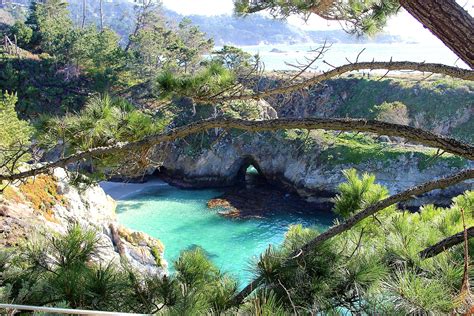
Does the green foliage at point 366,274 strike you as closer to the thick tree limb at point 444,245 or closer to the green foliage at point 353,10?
the thick tree limb at point 444,245

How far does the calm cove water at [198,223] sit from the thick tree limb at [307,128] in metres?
9.68

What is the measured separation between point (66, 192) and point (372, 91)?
22.9 m

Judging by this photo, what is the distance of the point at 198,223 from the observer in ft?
50.2

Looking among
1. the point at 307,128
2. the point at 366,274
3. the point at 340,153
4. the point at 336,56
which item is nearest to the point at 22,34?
the point at 336,56

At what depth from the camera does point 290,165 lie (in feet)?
63.3

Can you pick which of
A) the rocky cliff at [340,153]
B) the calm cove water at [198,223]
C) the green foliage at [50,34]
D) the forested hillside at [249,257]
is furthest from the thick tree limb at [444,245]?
the green foliage at [50,34]

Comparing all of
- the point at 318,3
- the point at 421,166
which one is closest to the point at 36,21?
the point at 421,166

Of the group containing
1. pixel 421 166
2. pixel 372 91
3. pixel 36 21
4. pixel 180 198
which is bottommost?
pixel 180 198

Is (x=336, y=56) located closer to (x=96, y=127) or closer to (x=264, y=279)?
(x=96, y=127)

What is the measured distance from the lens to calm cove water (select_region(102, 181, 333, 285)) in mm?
13281

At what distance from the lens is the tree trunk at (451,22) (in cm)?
202

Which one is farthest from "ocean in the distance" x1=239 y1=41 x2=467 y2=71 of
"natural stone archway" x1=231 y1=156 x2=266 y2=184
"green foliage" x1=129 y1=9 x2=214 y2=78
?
"natural stone archway" x1=231 y1=156 x2=266 y2=184

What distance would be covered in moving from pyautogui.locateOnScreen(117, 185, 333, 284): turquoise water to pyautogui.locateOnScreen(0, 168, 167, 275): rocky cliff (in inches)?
A: 107

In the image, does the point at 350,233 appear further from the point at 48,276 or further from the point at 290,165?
the point at 290,165
